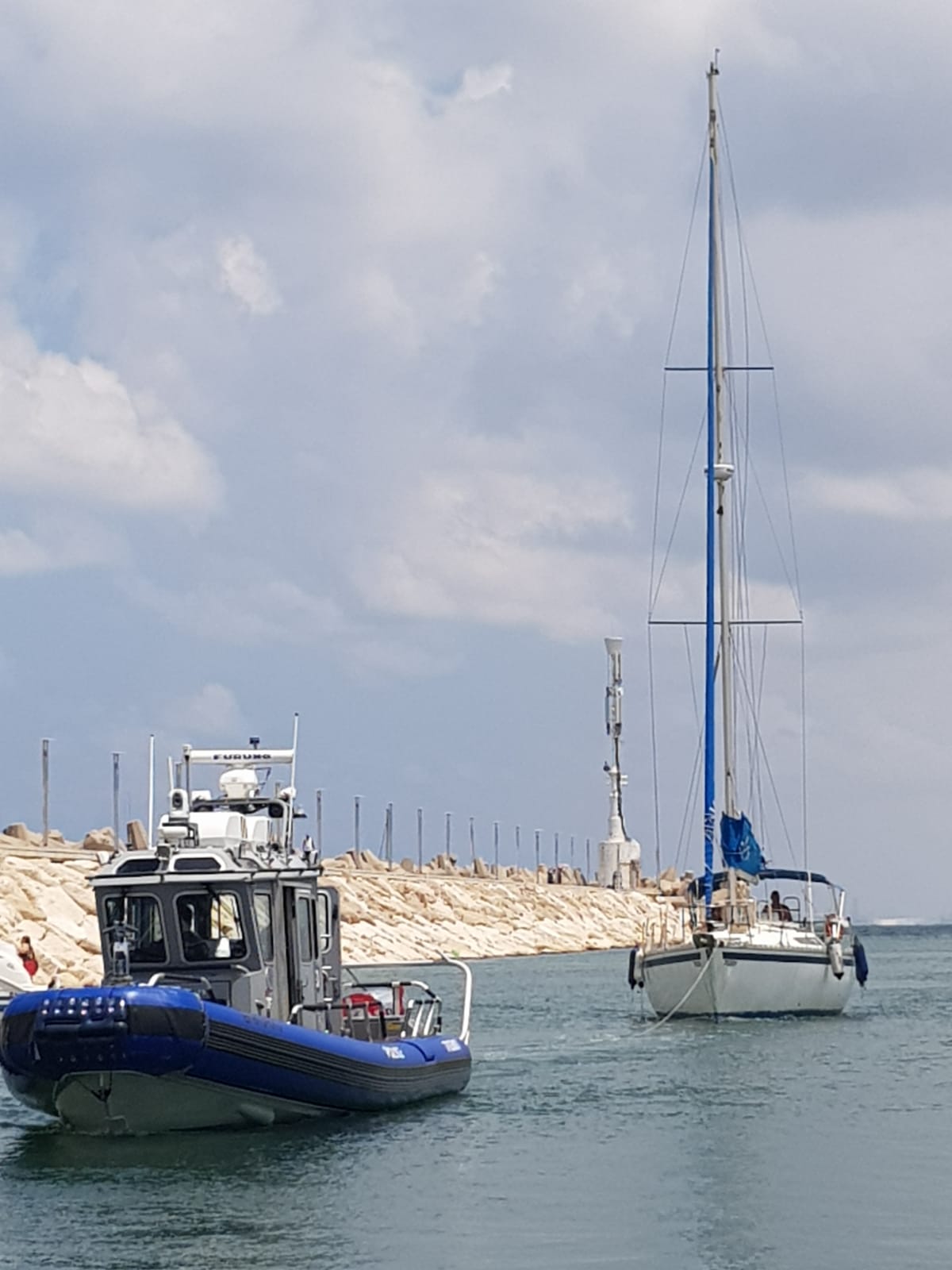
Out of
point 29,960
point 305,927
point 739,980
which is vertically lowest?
point 739,980

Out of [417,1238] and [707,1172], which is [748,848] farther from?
[417,1238]

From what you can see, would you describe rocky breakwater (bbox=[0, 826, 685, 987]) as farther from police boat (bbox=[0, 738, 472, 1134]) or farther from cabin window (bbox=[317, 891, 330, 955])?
police boat (bbox=[0, 738, 472, 1134])

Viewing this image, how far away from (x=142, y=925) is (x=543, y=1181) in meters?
6.37

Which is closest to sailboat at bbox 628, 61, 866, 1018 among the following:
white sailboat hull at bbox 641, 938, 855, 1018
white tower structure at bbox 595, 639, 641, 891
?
white sailboat hull at bbox 641, 938, 855, 1018

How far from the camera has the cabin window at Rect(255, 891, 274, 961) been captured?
97.2 feet

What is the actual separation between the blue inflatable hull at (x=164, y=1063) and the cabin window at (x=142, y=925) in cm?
204

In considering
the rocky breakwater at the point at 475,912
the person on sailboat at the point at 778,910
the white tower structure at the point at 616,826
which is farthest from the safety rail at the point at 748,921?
the white tower structure at the point at 616,826

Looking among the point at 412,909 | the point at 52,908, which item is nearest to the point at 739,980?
the point at 52,908

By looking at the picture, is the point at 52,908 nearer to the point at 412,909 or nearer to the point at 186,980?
the point at 186,980

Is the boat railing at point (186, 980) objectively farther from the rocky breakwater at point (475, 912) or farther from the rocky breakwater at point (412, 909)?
the rocky breakwater at point (475, 912)

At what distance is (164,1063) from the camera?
1057 inches

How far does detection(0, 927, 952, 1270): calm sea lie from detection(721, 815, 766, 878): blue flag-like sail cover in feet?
35.6

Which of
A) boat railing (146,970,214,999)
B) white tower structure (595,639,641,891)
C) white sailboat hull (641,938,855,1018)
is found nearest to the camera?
boat railing (146,970,214,999)

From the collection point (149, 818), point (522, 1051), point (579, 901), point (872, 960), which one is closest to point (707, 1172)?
point (149, 818)
